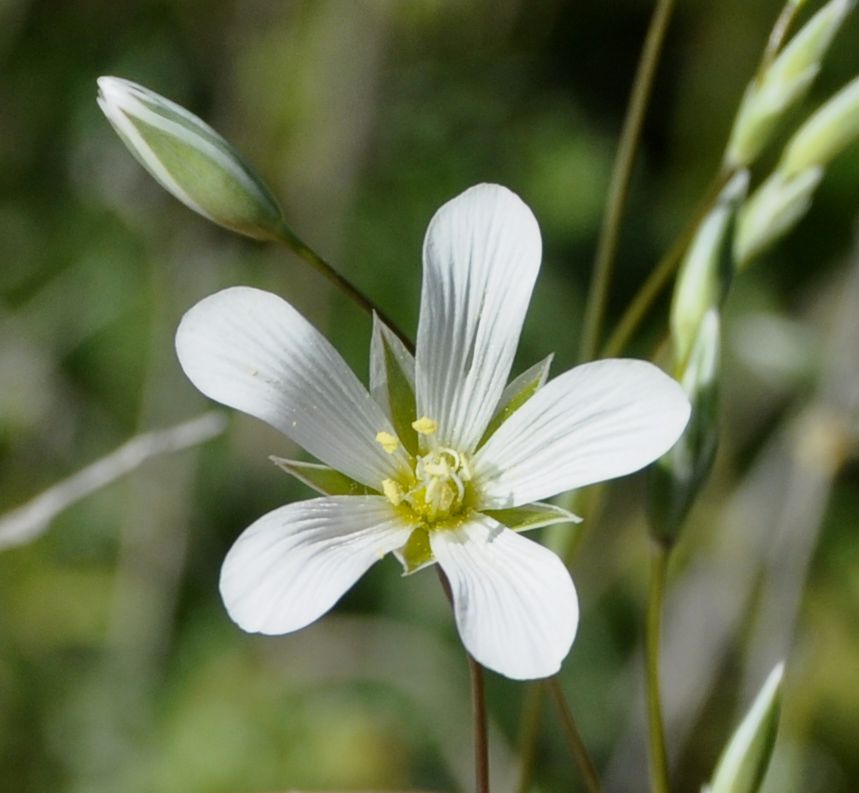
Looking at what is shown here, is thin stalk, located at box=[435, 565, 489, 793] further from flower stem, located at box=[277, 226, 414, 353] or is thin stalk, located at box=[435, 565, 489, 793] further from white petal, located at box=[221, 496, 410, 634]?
flower stem, located at box=[277, 226, 414, 353]

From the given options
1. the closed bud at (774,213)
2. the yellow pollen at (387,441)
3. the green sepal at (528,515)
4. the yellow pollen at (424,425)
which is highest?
the closed bud at (774,213)

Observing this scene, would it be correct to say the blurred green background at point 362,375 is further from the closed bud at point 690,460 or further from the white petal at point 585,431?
the white petal at point 585,431

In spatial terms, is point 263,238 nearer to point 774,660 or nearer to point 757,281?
point 774,660

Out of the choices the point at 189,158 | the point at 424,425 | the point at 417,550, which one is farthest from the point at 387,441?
the point at 189,158

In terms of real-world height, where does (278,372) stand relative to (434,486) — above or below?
above

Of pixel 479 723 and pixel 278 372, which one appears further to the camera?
pixel 278 372

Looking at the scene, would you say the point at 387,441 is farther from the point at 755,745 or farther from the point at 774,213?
the point at 774,213

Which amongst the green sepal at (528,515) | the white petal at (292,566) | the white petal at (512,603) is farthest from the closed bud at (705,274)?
the white petal at (292,566)
